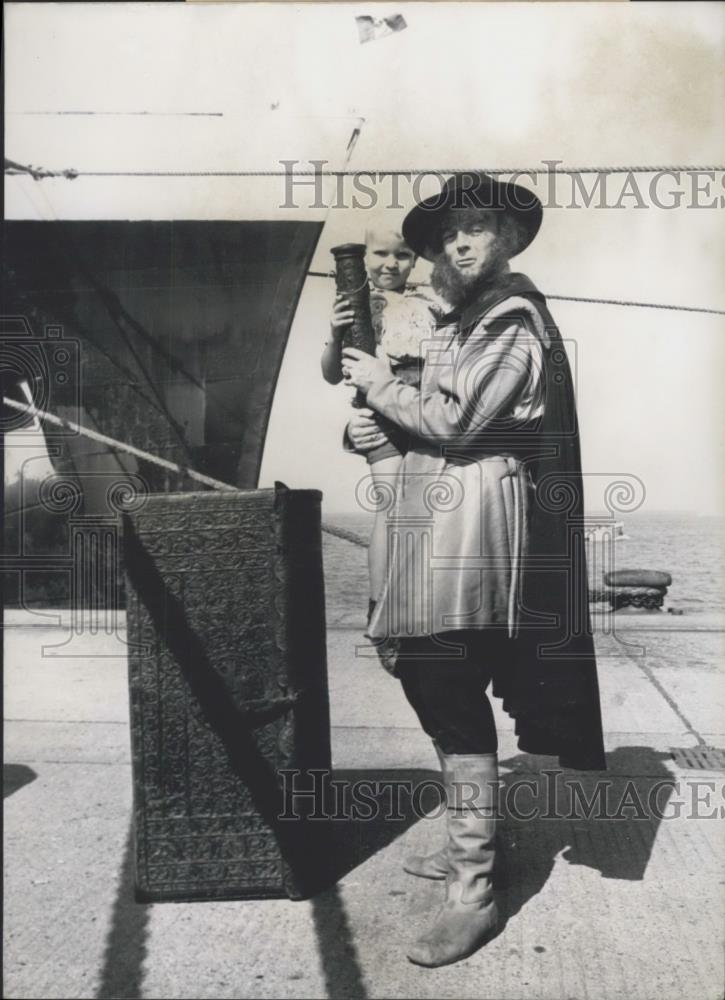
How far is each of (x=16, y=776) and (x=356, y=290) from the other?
2.27 meters

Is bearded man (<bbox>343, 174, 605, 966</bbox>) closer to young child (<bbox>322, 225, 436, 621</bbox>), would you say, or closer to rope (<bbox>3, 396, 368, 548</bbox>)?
young child (<bbox>322, 225, 436, 621</bbox>)

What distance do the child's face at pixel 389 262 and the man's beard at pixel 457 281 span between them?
125 mm

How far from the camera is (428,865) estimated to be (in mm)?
2697

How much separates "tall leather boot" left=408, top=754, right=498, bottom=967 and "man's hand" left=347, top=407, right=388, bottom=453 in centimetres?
86

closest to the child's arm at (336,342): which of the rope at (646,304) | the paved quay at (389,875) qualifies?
the rope at (646,304)

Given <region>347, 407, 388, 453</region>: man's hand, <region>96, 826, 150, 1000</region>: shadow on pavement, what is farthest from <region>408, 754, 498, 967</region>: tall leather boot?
<region>347, 407, 388, 453</region>: man's hand

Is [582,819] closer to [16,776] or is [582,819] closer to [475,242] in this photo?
[475,242]

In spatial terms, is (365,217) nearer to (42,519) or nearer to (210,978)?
(42,519)

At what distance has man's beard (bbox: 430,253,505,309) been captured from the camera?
244 centimetres

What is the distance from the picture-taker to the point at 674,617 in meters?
3.73

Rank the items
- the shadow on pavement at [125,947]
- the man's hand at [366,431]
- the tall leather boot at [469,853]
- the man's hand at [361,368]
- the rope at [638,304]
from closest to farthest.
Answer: the shadow on pavement at [125,947] → the tall leather boot at [469,853] → the man's hand at [361,368] → the man's hand at [366,431] → the rope at [638,304]

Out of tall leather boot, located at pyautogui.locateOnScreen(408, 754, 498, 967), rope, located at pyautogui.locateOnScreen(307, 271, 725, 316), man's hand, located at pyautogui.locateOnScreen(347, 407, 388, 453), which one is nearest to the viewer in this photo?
tall leather boot, located at pyautogui.locateOnScreen(408, 754, 498, 967)

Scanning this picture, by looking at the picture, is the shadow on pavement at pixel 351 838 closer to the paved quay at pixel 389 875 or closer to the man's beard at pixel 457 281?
the paved quay at pixel 389 875

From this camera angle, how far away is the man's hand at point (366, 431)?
8.29 feet
